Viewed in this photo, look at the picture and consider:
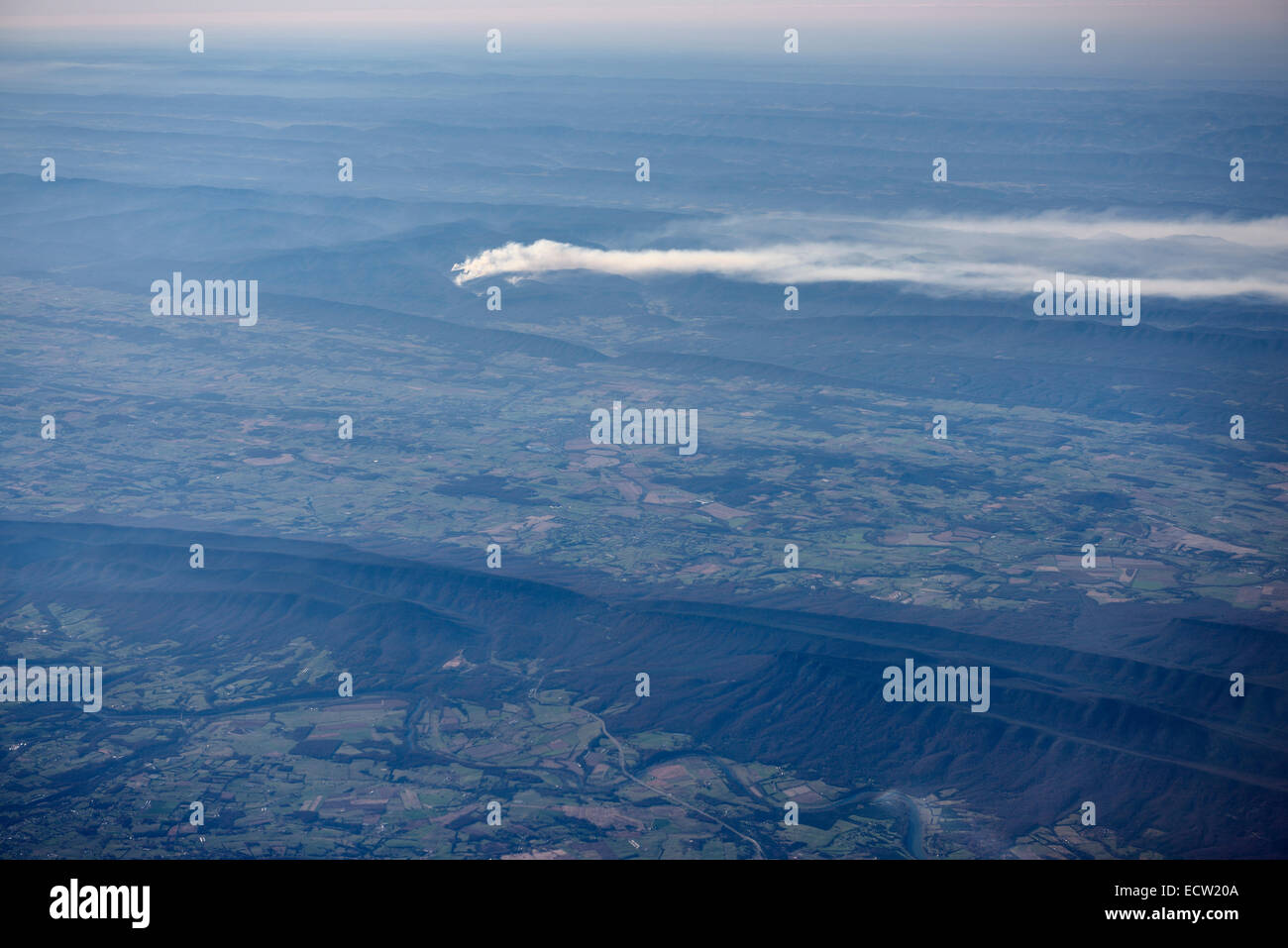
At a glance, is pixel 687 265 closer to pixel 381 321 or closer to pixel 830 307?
pixel 830 307

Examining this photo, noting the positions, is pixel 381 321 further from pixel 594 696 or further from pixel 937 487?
pixel 594 696

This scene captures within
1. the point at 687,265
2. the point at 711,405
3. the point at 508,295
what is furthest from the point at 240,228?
the point at 711,405

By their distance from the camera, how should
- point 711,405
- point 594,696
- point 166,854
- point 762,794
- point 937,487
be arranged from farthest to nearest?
point 711,405 < point 937,487 < point 594,696 < point 762,794 < point 166,854

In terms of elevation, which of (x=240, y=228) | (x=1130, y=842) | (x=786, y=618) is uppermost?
(x=240, y=228)

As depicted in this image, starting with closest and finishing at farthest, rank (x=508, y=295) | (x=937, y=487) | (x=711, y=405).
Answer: (x=937, y=487)
(x=711, y=405)
(x=508, y=295)

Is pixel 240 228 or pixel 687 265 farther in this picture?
pixel 240 228

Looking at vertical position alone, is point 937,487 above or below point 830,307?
below
